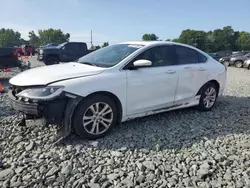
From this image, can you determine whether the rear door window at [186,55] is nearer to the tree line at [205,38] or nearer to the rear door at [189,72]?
the rear door at [189,72]

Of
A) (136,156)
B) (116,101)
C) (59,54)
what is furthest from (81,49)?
(136,156)

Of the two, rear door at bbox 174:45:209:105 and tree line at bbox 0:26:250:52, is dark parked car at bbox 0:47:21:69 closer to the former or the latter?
rear door at bbox 174:45:209:105

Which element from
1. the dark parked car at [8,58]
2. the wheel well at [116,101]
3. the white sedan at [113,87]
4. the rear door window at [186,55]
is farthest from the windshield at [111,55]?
the dark parked car at [8,58]

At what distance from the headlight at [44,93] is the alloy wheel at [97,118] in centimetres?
53

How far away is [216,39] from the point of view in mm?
81938

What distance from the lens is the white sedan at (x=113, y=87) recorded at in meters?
3.36

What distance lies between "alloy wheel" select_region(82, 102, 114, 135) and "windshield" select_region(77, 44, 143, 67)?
0.73 metres

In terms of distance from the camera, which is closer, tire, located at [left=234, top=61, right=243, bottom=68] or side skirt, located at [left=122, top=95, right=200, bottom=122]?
side skirt, located at [left=122, top=95, right=200, bottom=122]

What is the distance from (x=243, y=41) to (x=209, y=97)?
8904cm

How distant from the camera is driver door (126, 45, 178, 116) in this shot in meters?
3.98

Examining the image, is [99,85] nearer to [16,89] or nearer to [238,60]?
[16,89]

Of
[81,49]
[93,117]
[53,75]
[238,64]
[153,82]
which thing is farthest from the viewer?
[238,64]

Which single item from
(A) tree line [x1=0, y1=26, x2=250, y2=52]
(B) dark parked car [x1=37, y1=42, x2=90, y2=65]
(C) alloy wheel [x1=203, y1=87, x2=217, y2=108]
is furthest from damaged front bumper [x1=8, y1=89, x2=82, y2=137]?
(A) tree line [x1=0, y1=26, x2=250, y2=52]

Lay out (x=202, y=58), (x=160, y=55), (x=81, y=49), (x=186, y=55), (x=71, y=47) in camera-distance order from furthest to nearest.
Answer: (x=81, y=49)
(x=71, y=47)
(x=202, y=58)
(x=186, y=55)
(x=160, y=55)
